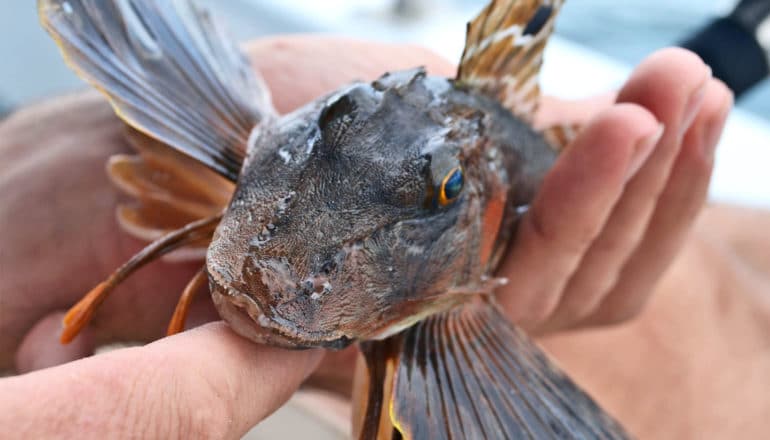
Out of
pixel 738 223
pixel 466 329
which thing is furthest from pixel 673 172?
pixel 738 223

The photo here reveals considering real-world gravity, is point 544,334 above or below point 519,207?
below

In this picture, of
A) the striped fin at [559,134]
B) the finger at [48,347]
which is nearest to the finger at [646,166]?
the striped fin at [559,134]

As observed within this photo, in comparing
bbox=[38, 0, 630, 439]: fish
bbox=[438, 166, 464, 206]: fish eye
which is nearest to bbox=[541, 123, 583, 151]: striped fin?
bbox=[38, 0, 630, 439]: fish

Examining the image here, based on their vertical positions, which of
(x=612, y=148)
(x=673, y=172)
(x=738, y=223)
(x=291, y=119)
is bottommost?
(x=738, y=223)

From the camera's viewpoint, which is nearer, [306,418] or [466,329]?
[466,329]

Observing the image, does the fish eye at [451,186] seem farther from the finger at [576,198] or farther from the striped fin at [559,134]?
the striped fin at [559,134]

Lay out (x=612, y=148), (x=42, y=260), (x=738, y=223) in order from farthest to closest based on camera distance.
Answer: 1. (x=738, y=223)
2. (x=42, y=260)
3. (x=612, y=148)

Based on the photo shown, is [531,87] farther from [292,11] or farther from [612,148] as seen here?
[292,11]
